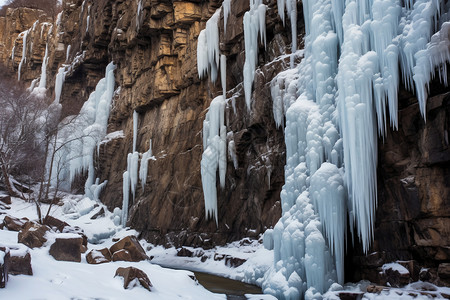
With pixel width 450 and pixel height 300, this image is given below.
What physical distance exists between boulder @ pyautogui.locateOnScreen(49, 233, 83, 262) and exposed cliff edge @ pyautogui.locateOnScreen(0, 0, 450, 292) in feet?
19.5

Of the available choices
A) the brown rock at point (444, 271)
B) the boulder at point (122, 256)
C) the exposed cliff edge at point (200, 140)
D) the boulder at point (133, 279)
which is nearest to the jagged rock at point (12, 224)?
the boulder at point (122, 256)

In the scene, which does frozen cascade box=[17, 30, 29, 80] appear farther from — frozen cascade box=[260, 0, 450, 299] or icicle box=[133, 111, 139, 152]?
frozen cascade box=[260, 0, 450, 299]

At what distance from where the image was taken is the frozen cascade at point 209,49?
1791cm

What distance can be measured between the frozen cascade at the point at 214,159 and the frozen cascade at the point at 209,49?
1.97 m

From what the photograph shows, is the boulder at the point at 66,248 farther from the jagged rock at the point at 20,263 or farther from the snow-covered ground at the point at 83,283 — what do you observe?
the jagged rock at the point at 20,263

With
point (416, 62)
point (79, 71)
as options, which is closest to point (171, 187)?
point (416, 62)

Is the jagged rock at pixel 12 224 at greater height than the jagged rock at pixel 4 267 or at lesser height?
greater

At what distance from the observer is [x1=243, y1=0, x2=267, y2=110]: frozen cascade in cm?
1509

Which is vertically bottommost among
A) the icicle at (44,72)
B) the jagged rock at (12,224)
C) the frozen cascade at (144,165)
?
the jagged rock at (12,224)

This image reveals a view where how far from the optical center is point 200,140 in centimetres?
1827

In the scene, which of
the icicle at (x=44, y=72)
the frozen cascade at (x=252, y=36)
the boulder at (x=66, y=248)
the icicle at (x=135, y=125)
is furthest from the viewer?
the icicle at (x=44, y=72)

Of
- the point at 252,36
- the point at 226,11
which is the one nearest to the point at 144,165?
the point at 226,11

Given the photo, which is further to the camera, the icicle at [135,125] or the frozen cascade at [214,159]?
the icicle at [135,125]

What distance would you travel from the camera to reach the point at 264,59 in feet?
50.8
